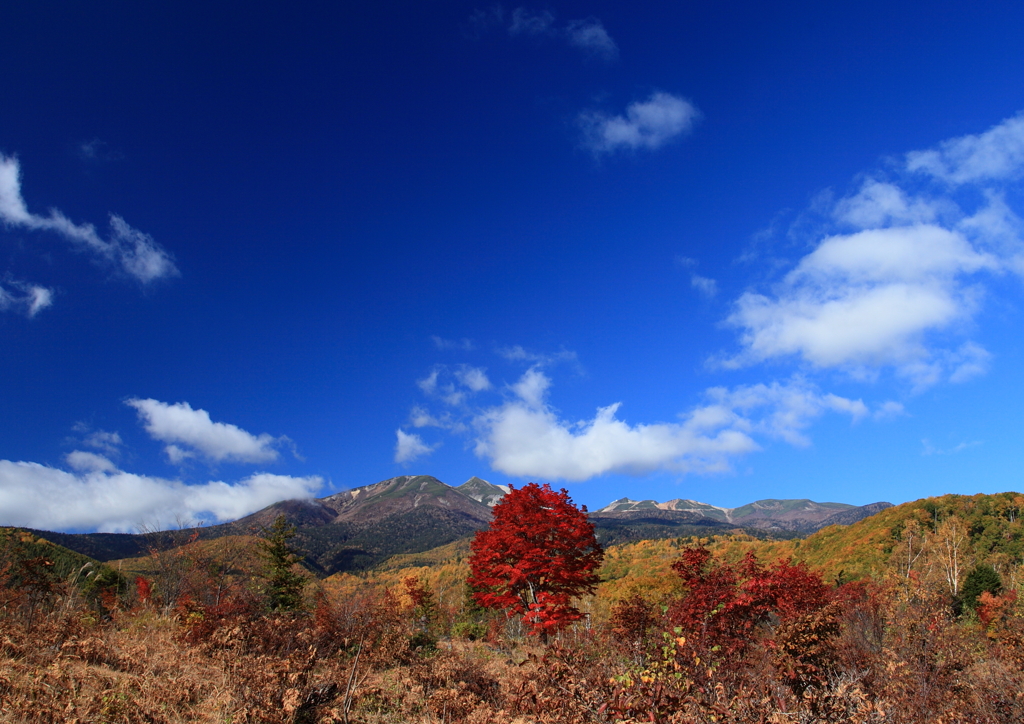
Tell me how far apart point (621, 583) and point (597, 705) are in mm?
48803

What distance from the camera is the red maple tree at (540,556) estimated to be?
17.9 m

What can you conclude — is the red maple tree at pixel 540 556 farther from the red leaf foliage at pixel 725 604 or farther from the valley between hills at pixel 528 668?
the red leaf foliage at pixel 725 604

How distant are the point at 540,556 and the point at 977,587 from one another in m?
35.2

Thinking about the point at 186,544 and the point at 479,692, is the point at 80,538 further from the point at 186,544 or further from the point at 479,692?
the point at 479,692

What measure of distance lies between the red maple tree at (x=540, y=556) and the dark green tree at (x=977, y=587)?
3092cm

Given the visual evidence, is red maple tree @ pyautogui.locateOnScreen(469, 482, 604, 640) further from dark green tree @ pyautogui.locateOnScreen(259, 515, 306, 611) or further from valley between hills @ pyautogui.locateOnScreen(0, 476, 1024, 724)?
dark green tree @ pyautogui.locateOnScreen(259, 515, 306, 611)

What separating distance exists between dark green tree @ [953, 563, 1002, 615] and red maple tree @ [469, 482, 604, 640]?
101 feet

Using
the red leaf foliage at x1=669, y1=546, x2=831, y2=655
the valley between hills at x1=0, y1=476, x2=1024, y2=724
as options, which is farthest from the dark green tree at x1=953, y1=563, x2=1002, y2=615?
the red leaf foliage at x1=669, y1=546, x2=831, y2=655

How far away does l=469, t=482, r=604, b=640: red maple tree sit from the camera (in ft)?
58.7

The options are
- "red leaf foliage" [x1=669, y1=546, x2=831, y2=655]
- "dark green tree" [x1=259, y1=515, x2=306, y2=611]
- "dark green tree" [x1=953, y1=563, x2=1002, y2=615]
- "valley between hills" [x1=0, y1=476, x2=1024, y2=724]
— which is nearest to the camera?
"valley between hills" [x1=0, y1=476, x2=1024, y2=724]

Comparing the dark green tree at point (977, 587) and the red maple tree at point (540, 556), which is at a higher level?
the red maple tree at point (540, 556)

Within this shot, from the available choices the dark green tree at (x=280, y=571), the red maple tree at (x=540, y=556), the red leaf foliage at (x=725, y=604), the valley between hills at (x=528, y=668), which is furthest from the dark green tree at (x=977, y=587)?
the dark green tree at (x=280, y=571)

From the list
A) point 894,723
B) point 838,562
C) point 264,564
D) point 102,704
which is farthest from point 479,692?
point 838,562

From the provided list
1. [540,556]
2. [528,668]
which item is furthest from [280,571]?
[528,668]
